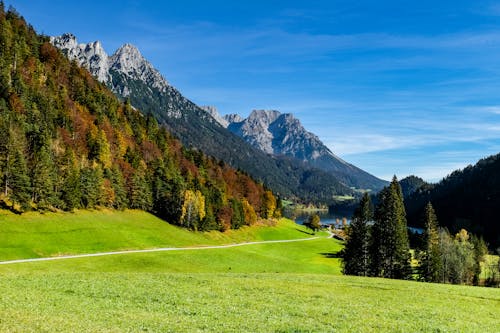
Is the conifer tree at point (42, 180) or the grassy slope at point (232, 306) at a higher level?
the conifer tree at point (42, 180)

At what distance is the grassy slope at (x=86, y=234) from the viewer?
69.0 m

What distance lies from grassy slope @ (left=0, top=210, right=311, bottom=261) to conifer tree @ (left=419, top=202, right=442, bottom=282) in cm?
5755

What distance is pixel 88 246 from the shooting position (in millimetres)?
78062

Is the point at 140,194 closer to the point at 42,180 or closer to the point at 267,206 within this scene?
the point at 42,180

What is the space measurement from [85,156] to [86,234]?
1482 inches

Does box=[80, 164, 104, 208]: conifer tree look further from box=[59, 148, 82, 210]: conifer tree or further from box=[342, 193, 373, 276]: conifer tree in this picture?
box=[342, 193, 373, 276]: conifer tree

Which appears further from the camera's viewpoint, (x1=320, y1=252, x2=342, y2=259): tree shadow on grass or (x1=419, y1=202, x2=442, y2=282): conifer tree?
(x1=320, y1=252, x2=342, y2=259): tree shadow on grass

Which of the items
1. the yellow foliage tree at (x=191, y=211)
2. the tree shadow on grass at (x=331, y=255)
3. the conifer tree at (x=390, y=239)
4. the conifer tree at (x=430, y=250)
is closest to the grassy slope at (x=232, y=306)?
the conifer tree at (x=390, y=239)

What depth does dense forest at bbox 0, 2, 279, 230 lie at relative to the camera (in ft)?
295

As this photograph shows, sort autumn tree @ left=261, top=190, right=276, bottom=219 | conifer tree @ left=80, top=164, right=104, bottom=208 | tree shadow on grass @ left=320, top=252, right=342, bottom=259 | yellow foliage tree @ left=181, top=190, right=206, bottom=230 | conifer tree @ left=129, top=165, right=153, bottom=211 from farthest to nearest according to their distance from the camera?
autumn tree @ left=261, top=190, right=276, bottom=219 → tree shadow on grass @ left=320, top=252, right=342, bottom=259 → yellow foliage tree @ left=181, top=190, right=206, bottom=230 → conifer tree @ left=129, top=165, right=153, bottom=211 → conifer tree @ left=80, top=164, right=104, bottom=208

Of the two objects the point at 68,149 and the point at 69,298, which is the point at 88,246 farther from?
the point at 69,298

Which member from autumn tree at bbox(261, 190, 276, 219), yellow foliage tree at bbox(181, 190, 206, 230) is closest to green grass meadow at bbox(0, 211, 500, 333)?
yellow foliage tree at bbox(181, 190, 206, 230)

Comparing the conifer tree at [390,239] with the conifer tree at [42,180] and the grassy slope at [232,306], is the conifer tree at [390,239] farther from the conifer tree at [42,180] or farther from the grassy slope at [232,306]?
the conifer tree at [42,180]

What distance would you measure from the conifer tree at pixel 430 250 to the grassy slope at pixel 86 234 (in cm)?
5755
